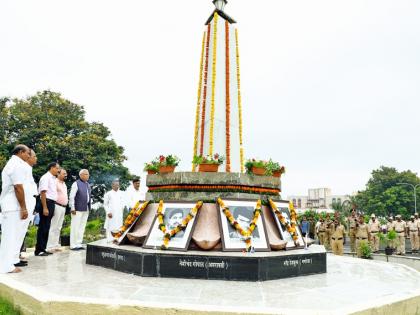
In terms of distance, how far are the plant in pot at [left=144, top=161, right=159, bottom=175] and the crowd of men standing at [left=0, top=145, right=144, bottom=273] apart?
1273 mm

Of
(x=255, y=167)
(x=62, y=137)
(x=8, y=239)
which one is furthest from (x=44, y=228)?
(x=62, y=137)

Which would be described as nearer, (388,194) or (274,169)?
(274,169)

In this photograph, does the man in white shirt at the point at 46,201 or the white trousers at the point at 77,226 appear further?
the white trousers at the point at 77,226

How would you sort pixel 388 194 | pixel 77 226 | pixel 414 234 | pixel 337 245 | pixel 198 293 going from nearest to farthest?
pixel 198 293 → pixel 77 226 → pixel 337 245 → pixel 414 234 → pixel 388 194

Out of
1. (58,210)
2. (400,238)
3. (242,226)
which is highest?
(58,210)

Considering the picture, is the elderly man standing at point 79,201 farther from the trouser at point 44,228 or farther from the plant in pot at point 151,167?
the plant in pot at point 151,167

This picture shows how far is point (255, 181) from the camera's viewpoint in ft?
30.7

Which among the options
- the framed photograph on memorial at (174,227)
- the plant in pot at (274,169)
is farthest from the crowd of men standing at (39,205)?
the plant in pot at (274,169)

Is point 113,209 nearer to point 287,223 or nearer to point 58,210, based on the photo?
point 58,210

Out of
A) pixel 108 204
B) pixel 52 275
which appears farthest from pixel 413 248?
pixel 52 275

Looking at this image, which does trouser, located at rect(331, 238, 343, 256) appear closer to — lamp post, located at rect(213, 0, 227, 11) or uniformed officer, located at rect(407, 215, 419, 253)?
uniformed officer, located at rect(407, 215, 419, 253)

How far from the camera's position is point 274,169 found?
32.7 feet

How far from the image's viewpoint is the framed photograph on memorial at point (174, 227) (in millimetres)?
7609

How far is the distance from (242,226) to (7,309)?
14.9 feet
